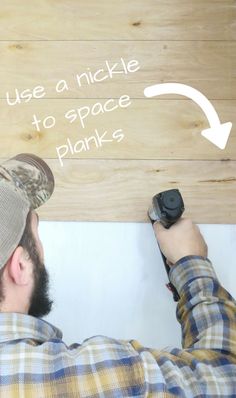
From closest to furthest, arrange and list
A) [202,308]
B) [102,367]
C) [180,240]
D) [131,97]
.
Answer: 1. [102,367]
2. [202,308]
3. [180,240]
4. [131,97]

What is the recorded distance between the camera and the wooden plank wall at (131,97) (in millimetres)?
956

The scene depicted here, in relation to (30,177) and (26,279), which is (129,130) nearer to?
(30,177)

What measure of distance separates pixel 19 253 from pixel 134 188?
1.18 ft

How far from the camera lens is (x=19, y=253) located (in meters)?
0.65

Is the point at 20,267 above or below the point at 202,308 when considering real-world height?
above

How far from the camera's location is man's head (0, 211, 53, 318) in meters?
0.63

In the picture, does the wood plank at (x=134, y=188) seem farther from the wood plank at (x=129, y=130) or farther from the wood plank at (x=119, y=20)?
the wood plank at (x=119, y=20)

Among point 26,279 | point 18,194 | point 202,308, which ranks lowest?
point 202,308

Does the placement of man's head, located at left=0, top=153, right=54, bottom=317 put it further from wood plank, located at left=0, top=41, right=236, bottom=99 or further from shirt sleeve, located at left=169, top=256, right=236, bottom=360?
wood plank, located at left=0, top=41, right=236, bottom=99

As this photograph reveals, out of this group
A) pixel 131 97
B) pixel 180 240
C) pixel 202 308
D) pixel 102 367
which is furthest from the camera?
pixel 131 97

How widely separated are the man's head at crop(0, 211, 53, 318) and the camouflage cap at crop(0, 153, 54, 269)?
0.01 meters

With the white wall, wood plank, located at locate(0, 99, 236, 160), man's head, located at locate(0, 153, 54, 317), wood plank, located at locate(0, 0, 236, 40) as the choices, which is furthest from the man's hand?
wood plank, located at locate(0, 0, 236, 40)

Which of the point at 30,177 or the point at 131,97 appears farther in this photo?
the point at 131,97

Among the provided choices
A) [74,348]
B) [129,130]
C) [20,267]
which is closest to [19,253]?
[20,267]
